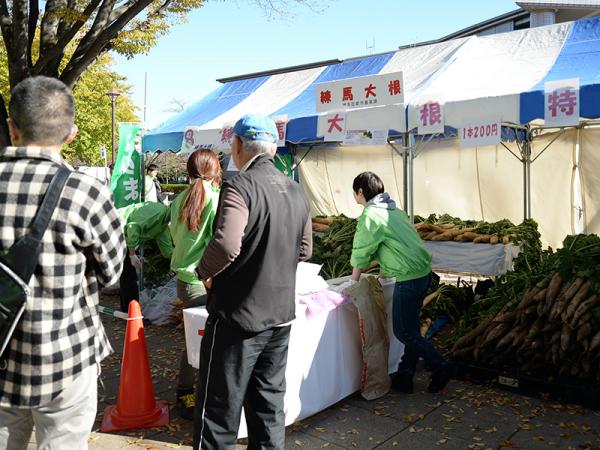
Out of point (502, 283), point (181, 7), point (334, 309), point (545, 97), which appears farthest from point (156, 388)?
point (181, 7)

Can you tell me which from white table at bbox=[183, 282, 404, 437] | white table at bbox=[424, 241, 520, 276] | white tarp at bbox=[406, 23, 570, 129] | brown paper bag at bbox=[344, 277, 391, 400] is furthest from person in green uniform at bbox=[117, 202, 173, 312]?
white table at bbox=[424, 241, 520, 276]

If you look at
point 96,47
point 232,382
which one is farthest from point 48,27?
point 232,382

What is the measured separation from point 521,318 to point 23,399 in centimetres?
396

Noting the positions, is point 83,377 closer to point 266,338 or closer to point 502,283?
point 266,338

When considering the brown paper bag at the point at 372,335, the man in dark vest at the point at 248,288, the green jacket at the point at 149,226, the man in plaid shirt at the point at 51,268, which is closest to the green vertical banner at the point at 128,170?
the green jacket at the point at 149,226

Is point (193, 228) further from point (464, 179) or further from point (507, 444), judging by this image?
point (464, 179)

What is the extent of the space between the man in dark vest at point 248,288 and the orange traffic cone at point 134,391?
133 centimetres

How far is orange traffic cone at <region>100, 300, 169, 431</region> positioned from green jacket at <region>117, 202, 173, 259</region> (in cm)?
130

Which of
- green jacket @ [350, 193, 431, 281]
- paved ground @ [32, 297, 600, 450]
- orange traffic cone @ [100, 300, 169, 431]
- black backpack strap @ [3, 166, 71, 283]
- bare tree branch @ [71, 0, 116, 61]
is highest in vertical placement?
bare tree branch @ [71, 0, 116, 61]

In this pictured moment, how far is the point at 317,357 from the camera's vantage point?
13.3 ft

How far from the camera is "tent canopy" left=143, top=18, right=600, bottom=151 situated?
6789mm

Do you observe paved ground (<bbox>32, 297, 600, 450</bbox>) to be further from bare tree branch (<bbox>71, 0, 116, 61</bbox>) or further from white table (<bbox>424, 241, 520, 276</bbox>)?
bare tree branch (<bbox>71, 0, 116, 61</bbox>)

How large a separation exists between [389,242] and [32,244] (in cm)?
304

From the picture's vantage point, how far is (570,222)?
11617 millimetres
